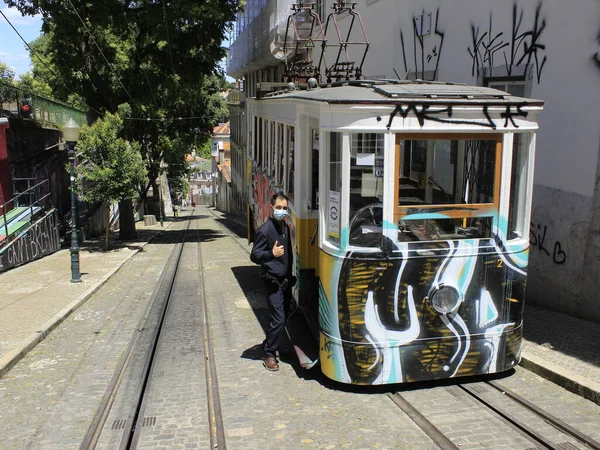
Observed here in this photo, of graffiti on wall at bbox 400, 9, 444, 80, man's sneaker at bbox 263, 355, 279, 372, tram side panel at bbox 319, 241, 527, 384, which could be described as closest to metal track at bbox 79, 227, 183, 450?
man's sneaker at bbox 263, 355, 279, 372

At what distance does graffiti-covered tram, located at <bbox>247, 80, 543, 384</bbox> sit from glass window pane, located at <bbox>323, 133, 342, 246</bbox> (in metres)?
0.01

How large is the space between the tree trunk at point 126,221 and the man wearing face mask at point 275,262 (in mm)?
16989

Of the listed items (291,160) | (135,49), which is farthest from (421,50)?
(135,49)

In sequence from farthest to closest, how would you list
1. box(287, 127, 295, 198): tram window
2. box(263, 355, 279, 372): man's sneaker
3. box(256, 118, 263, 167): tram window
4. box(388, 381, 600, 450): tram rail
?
1. box(256, 118, 263, 167): tram window
2. box(287, 127, 295, 198): tram window
3. box(263, 355, 279, 372): man's sneaker
4. box(388, 381, 600, 450): tram rail

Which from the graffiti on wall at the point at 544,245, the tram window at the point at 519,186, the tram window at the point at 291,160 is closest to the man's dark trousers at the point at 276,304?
the tram window at the point at 291,160

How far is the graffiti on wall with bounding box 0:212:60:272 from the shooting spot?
1384 cm

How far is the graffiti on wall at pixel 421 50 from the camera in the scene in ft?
37.9

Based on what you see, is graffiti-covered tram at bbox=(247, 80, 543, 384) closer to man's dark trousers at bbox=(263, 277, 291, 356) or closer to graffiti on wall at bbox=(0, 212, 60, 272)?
man's dark trousers at bbox=(263, 277, 291, 356)

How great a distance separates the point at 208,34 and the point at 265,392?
1877 cm

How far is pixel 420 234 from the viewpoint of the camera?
559 centimetres

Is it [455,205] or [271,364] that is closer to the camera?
[455,205]

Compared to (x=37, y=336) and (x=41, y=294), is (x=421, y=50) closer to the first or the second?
(x=41, y=294)

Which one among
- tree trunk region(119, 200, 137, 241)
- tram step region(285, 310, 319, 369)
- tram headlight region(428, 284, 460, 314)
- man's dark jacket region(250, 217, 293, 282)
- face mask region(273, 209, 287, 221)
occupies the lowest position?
tree trunk region(119, 200, 137, 241)

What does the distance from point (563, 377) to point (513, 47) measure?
5336mm
